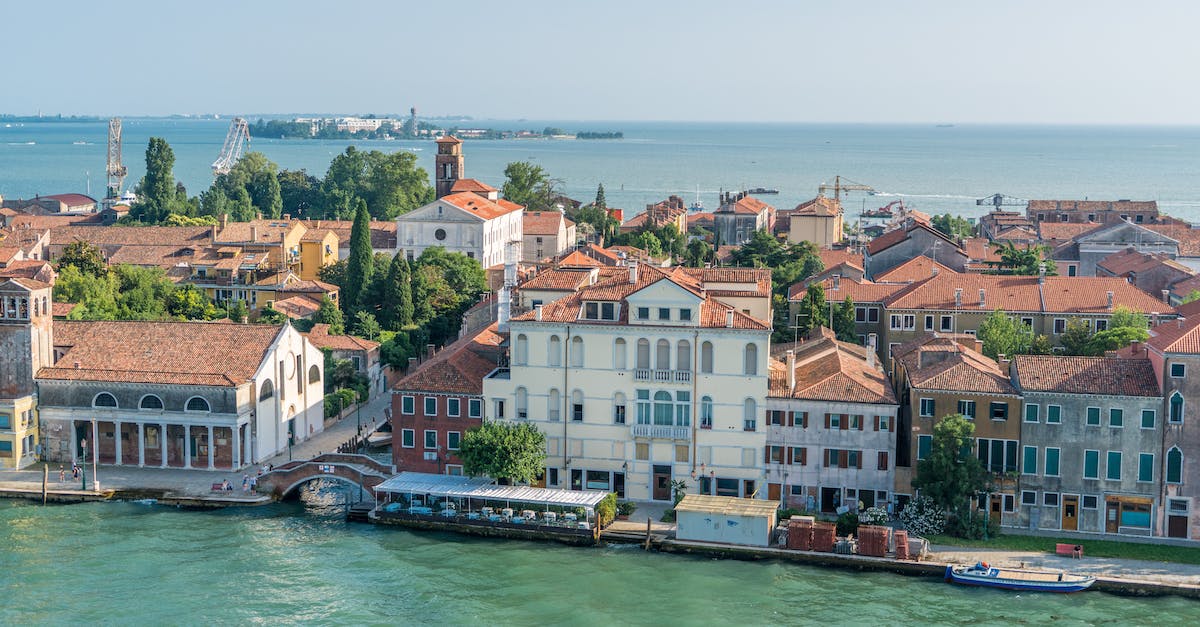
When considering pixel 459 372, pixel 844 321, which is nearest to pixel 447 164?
pixel 844 321

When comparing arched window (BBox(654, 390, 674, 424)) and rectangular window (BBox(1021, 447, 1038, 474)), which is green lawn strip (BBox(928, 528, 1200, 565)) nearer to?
rectangular window (BBox(1021, 447, 1038, 474))

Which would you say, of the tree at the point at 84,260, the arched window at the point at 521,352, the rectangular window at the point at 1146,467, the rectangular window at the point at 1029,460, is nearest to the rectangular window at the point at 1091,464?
the rectangular window at the point at 1146,467

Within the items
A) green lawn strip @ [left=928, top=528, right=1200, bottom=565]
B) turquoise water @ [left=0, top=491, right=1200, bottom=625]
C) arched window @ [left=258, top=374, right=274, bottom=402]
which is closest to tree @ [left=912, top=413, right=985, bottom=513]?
green lawn strip @ [left=928, top=528, right=1200, bottom=565]

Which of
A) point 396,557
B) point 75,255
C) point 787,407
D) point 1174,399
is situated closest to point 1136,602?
point 1174,399

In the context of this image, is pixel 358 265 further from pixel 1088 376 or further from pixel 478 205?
pixel 1088 376

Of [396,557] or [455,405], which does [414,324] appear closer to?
[455,405]

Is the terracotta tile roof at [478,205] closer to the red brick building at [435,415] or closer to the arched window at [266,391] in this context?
the arched window at [266,391]
